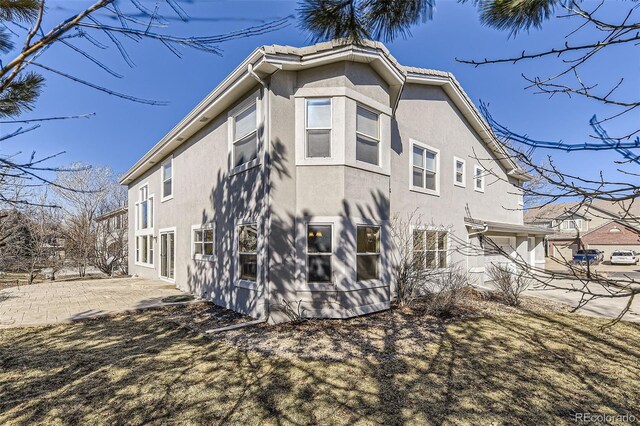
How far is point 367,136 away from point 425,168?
4.25 meters

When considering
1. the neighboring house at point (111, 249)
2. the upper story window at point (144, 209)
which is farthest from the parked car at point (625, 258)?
the neighboring house at point (111, 249)

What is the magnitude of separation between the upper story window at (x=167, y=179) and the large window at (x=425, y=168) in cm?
1042

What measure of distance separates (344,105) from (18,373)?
8187 mm

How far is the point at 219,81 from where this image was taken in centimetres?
933

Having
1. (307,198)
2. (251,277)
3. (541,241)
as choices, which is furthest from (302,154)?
(541,241)

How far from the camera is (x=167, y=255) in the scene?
14883 millimetres

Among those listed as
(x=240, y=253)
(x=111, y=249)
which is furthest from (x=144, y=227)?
(x=240, y=253)

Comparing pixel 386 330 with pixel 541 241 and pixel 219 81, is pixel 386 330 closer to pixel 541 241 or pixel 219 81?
pixel 219 81

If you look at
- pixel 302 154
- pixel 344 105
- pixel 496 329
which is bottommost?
pixel 496 329

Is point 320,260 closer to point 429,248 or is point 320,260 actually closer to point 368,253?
point 368,253

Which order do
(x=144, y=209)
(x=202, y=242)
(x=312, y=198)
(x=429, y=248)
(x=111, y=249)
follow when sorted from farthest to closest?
(x=111, y=249) < (x=144, y=209) < (x=429, y=248) < (x=202, y=242) < (x=312, y=198)

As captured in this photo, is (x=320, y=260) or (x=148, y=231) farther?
(x=148, y=231)

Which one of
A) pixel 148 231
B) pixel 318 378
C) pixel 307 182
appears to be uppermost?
pixel 307 182

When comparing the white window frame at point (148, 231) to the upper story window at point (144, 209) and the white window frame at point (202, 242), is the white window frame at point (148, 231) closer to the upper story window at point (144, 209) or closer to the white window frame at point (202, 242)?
the upper story window at point (144, 209)
